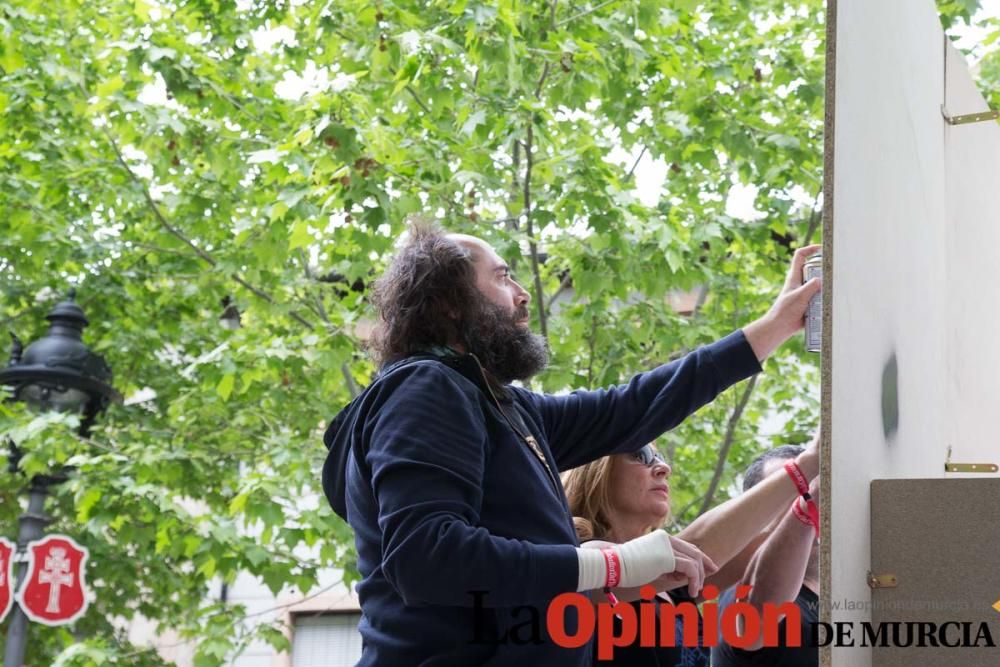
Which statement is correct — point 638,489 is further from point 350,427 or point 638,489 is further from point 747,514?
point 350,427

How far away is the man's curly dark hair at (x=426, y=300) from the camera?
241 centimetres

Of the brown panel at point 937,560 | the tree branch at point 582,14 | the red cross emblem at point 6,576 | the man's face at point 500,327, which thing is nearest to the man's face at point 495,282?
the man's face at point 500,327

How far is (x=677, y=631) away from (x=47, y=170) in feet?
18.5

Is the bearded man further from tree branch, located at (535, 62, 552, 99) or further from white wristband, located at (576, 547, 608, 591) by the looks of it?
tree branch, located at (535, 62, 552, 99)

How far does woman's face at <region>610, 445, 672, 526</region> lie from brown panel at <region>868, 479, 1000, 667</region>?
1.19 meters

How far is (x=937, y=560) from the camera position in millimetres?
1729

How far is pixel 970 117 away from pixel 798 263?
0.47m

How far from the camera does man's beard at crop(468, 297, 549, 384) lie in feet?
7.73

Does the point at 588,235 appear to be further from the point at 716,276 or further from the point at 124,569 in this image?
the point at 124,569

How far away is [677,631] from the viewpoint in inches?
109

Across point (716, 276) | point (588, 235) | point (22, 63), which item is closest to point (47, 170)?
point (22, 63)

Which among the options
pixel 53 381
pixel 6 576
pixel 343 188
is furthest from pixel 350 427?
pixel 6 576

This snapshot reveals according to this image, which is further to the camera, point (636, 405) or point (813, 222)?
point (813, 222)

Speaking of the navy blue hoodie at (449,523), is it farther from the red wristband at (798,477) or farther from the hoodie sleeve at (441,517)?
the red wristband at (798,477)
